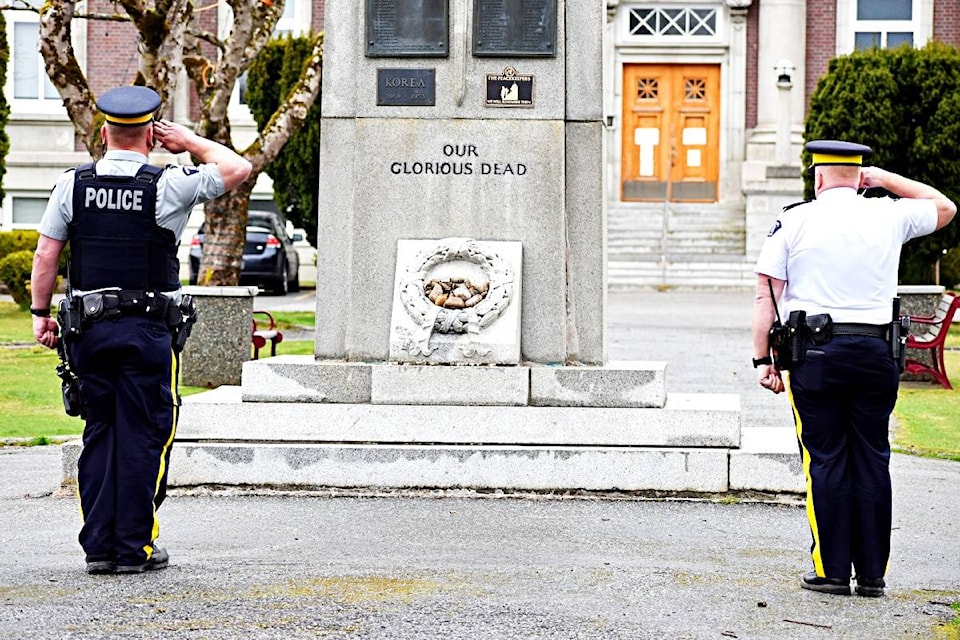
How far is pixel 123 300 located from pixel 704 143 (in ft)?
94.7

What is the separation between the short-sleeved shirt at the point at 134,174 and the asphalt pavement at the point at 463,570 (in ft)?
4.19

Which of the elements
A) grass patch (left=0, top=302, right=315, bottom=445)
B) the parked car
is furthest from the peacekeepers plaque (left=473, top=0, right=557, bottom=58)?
the parked car

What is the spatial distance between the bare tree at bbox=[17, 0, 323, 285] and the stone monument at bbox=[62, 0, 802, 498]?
6.12 m

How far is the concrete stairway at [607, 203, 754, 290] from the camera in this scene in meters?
29.1

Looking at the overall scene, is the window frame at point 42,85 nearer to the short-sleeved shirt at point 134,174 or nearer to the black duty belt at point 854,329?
the short-sleeved shirt at point 134,174

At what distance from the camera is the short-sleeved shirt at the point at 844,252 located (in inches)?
245

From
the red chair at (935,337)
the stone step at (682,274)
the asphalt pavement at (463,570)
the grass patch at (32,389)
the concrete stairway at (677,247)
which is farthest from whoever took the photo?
the concrete stairway at (677,247)

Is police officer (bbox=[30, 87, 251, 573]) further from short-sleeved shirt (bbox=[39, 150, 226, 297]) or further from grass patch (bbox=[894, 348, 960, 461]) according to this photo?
grass patch (bbox=[894, 348, 960, 461])

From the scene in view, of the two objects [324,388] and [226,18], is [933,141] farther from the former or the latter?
[226,18]

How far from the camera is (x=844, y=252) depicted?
6227mm

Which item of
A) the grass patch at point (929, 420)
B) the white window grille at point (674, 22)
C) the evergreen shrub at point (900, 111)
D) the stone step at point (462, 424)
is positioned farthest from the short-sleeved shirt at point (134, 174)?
the white window grille at point (674, 22)

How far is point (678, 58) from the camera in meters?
34.3

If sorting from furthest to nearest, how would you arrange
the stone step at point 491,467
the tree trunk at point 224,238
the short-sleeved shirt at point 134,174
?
the tree trunk at point 224,238 → the stone step at point 491,467 → the short-sleeved shirt at point 134,174

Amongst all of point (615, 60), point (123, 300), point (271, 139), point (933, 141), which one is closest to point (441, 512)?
point (123, 300)
